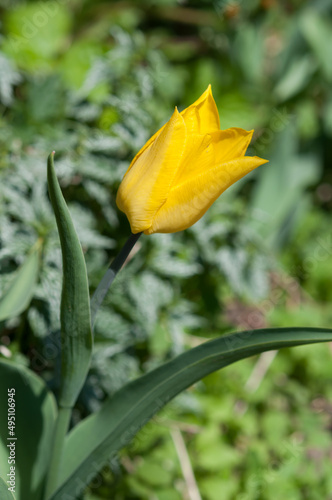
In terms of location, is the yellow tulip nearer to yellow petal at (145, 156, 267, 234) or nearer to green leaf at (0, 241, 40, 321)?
yellow petal at (145, 156, 267, 234)

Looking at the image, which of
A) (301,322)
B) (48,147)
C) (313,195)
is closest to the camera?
(48,147)

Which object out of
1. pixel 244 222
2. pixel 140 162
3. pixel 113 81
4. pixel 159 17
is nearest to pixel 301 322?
pixel 244 222

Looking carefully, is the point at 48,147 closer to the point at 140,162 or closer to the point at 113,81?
the point at 113,81

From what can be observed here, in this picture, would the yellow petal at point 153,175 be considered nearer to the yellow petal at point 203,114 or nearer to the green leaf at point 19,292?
the yellow petal at point 203,114

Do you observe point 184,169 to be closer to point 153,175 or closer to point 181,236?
point 153,175

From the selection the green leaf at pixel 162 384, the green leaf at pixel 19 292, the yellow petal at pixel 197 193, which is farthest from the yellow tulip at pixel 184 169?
the green leaf at pixel 19 292

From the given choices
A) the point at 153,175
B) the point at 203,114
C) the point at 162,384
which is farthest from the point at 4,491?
the point at 203,114

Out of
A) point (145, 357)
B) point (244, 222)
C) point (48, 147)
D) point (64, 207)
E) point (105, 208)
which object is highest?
point (64, 207)
